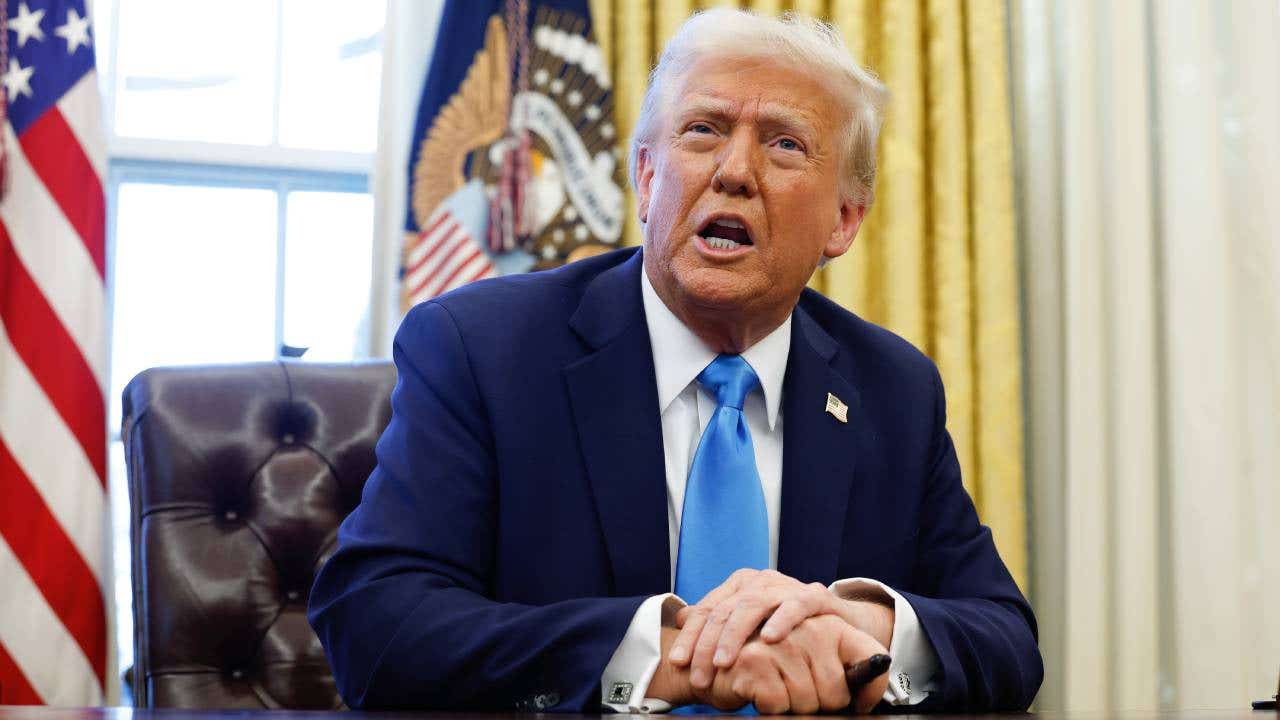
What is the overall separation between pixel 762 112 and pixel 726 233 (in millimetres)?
188

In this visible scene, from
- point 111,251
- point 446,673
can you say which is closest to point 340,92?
point 111,251

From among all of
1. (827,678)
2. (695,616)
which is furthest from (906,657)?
(695,616)

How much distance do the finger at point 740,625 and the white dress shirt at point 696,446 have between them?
0.25 ft

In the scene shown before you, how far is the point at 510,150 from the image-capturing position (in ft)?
9.39

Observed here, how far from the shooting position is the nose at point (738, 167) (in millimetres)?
1769

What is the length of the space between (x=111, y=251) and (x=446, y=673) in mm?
1995

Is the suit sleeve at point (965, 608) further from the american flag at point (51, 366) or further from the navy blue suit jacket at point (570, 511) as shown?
the american flag at point (51, 366)

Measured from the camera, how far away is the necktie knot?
5.77ft

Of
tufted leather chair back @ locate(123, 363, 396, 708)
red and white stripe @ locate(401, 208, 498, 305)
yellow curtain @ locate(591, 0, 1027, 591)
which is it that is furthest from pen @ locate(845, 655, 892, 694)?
yellow curtain @ locate(591, 0, 1027, 591)

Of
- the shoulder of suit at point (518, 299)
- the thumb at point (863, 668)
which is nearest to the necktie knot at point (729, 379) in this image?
the shoulder of suit at point (518, 299)

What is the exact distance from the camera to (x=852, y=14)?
3.05 metres

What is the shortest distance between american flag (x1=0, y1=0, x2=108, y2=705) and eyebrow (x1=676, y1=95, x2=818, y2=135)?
58.6 inches

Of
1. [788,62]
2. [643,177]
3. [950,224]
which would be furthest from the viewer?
[950,224]

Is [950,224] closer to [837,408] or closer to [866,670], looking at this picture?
[837,408]
